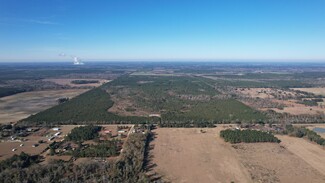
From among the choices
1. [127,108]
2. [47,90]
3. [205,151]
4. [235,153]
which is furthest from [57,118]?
[47,90]

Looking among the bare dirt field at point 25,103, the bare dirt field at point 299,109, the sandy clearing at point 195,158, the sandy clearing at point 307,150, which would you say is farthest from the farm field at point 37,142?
the bare dirt field at point 299,109

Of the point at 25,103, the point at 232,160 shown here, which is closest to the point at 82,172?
the point at 232,160

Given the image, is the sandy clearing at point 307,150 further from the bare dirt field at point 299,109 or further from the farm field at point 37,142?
the farm field at point 37,142

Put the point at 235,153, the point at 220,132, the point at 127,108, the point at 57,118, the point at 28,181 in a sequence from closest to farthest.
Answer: the point at 28,181
the point at 235,153
the point at 220,132
the point at 57,118
the point at 127,108

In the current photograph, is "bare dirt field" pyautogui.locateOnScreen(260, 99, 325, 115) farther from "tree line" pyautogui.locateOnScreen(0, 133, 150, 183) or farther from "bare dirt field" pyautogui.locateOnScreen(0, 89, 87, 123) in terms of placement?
"bare dirt field" pyautogui.locateOnScreen(0, 89, 87, 123)

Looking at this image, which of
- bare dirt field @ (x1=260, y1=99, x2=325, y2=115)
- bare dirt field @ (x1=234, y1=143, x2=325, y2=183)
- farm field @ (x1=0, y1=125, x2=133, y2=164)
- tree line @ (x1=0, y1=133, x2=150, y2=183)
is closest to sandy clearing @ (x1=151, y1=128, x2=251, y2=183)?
bare dirt field @ (x1=234, y1=143, x2=325, y2=183)

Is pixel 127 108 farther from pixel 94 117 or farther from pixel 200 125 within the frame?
pixel 200 125

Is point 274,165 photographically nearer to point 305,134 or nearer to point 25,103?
point 305,134

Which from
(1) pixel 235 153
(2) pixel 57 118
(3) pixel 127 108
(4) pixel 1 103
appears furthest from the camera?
(4) pixel 1 103
